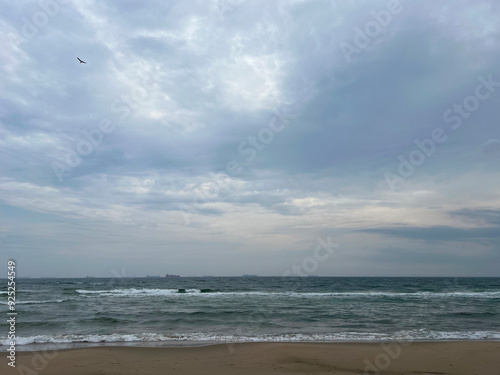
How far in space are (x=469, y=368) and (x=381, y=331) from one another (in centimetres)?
631

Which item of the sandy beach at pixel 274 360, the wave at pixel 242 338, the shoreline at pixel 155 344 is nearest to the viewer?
the sandy beach at pixel 274 360

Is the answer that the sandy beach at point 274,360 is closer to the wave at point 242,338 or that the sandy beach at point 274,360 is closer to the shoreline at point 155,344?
the shoreline at point 155,344

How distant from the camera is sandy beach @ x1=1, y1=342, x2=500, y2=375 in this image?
9258 mm

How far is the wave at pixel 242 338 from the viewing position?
44.1 ft

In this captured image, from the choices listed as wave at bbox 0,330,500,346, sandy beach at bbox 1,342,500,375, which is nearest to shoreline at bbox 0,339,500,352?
wave at bbox 0,330,500,346

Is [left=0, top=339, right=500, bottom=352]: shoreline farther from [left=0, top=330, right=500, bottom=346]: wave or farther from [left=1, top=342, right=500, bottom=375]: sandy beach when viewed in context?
[left=1, top=342, right=500, bottom=375]: sandy beach

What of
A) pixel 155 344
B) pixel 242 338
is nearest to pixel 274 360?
pixel 242 338

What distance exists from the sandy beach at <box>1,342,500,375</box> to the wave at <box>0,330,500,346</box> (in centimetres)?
132

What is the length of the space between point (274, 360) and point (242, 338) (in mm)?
4050

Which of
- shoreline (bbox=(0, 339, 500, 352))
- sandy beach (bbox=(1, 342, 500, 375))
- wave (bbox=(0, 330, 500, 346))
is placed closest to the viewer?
Result: sandy beach (bbox=(1, 342, 500, 375))

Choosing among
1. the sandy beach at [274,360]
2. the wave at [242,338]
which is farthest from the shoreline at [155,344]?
the sandy beach at [274,360]

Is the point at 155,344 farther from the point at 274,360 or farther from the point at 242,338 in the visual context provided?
the point at 274,360

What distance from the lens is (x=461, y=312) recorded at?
22922 millimetres

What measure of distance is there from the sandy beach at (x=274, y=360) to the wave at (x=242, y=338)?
52.1 inches
